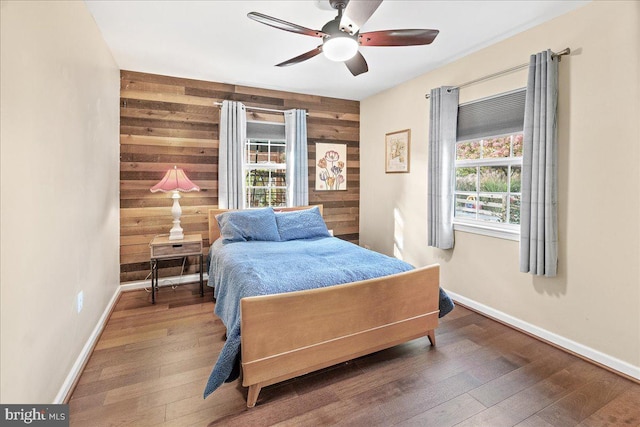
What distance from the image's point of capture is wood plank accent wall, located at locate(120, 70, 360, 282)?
372 centimetres

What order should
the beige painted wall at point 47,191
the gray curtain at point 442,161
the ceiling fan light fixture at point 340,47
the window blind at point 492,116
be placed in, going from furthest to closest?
the gray curtain at point 442,161 < the window blind at point 492,116 < the ceiling fan light fixture at point 340,47 < the beige painted wall at point 47,191

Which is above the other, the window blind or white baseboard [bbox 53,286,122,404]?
the window blind

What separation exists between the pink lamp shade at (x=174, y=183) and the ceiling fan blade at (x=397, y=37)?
2426mm

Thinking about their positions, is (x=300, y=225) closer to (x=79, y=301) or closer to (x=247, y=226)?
(x=247, y=226)

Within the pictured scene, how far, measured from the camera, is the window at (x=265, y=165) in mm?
4355

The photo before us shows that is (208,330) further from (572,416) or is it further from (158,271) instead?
(572,416)

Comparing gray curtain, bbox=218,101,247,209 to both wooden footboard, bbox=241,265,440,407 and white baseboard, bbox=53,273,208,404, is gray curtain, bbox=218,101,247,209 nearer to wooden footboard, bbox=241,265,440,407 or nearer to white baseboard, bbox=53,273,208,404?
white baseboard, bbox=53,273,208,404

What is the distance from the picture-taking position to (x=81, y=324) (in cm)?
223

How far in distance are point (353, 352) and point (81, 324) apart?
1.91m

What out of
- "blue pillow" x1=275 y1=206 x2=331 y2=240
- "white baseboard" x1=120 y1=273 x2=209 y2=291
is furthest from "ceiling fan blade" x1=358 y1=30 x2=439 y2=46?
"white baseboard" x1=120 y1=273 x2=209 y2=291

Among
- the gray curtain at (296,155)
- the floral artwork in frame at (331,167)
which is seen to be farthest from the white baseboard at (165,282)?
the floral artwork in frame at (331,167)

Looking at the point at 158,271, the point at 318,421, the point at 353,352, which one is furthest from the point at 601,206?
the point at 158,271

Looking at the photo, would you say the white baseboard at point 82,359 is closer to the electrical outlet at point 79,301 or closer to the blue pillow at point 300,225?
the electrical outlet at point 79,301

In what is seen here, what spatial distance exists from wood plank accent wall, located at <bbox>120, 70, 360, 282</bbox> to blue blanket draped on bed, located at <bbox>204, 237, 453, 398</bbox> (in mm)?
1100
